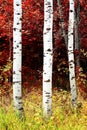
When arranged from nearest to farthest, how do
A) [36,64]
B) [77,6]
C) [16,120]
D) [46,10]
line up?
[16,120]
[46,10]
[77,6]
[36,64]

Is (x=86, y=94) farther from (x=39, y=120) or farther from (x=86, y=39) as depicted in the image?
(x=39, y=120)

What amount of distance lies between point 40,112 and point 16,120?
5.16 ft

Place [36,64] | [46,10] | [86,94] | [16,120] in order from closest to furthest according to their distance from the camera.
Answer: [16,120]
[46,10]
[86,94]
[36,64]

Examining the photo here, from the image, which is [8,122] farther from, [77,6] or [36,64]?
[36,64]

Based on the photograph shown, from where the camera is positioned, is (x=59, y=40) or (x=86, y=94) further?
(x=59, y=40)

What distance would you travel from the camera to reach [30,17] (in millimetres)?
21359

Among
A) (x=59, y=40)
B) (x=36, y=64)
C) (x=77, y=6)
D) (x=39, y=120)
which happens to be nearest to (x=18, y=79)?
(x=39, y=120)

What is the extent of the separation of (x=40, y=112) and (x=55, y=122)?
55.9 inches

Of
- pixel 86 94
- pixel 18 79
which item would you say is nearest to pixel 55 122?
pixel 18 79

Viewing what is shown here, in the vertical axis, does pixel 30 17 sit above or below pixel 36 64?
above

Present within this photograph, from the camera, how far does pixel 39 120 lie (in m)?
9.91

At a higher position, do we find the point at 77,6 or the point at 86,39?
the point at 77,6

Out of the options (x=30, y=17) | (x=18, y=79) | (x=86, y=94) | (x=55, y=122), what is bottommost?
(x=86, y=94)

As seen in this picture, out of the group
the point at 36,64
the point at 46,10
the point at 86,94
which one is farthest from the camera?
the point at 36,64
